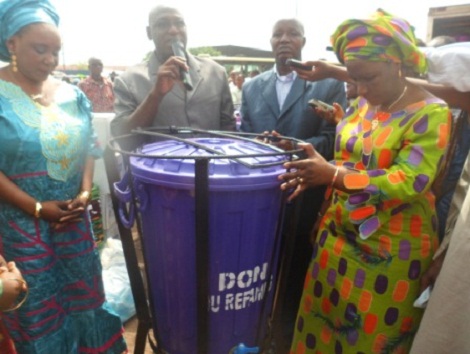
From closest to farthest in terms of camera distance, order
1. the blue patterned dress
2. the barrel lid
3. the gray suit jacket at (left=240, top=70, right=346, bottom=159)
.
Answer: the barrel lid, the blue patterned dress, the gray suit jacket at (left=240, top=70, right=346, bottom=159)

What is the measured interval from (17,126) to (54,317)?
944 mm

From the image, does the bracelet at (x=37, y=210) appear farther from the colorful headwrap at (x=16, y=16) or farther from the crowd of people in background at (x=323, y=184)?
the colorful headwrap at (x=16, y=16)

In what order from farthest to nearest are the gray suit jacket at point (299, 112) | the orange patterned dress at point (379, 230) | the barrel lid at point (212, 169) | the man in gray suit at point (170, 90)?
the gray suit jacket at point (299, 112), the man in gray suit at point (170, 90), the orange patterned dress at point (379, 230), the barrel lid at point (212, 169)

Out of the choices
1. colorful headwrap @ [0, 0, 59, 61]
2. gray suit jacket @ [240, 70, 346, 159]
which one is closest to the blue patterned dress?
colorful headwrap @ [0, 0, 59, 61]

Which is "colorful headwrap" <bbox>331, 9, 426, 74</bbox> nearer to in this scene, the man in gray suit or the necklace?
the necklace

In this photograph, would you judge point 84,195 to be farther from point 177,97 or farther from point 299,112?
point 299,112

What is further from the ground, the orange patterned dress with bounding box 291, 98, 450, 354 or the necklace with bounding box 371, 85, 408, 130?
the necklace with bounding box 371, 85, 408, 130

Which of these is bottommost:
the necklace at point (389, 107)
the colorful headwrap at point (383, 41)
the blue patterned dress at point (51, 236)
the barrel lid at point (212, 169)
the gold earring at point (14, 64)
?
the blue patterned dress at point (51, 236)

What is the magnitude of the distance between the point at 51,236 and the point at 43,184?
28cm

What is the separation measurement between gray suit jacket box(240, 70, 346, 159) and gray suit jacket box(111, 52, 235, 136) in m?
0.27

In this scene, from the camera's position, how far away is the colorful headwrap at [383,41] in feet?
4.78

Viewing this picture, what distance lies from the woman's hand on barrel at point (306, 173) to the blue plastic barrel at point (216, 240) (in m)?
0.05

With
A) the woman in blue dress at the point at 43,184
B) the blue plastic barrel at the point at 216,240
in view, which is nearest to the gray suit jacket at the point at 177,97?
the woman in blue dress at the point at 43,184

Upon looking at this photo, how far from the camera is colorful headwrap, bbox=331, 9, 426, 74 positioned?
146 cm
